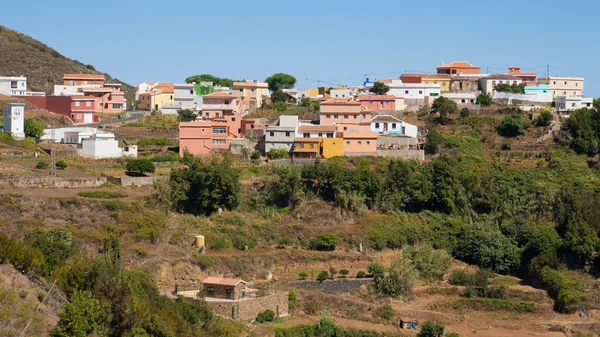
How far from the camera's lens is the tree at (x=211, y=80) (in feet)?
205

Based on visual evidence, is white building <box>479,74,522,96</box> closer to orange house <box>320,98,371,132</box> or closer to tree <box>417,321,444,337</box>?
orange house <box>320,98,371,132</box>

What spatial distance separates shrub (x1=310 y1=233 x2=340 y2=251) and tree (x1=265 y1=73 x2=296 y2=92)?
75.0ft

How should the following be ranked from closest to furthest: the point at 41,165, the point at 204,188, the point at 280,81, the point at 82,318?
the point at 82,318 → the point at 204,188 → the point at 41,165 → the point at 280,81

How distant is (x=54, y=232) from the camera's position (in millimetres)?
34844

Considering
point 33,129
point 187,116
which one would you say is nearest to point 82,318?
point 33,129

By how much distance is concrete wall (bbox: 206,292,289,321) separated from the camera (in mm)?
33656

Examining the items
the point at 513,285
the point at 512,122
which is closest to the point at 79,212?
the point at 513,285

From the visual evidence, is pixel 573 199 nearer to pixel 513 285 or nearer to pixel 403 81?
pixel 513 285

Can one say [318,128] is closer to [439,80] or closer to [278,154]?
[278,154]

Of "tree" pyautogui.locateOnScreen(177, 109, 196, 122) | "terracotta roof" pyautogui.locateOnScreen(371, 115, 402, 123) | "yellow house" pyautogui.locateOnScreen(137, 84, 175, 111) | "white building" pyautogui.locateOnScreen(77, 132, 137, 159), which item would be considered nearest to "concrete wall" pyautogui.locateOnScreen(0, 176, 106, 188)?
"white building" pyautogui.locateOnScreen(77, 132, 137, 159)

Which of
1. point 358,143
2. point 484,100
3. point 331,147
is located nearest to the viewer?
point 331,147

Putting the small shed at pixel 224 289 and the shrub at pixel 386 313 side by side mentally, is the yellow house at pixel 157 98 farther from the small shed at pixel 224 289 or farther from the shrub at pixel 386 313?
the shrub at pixel 386 313

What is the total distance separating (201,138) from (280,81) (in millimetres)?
17576

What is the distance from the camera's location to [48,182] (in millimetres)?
40031
